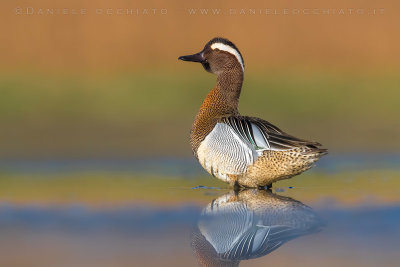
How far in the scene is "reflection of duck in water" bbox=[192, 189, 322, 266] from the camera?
19.2 feet

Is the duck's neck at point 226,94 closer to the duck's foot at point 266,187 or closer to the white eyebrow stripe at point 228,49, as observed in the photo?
the white eyebrow stripe at point 228,49

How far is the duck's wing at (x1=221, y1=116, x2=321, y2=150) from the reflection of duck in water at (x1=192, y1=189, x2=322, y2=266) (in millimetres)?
532

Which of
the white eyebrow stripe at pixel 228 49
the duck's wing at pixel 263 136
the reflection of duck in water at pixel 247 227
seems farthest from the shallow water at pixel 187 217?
the white eyebrow stripe at pixel 228 49

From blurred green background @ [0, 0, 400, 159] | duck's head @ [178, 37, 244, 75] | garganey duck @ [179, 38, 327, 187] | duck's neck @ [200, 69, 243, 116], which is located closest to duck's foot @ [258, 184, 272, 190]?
garganey duck @ [179, 38, 327, 187]

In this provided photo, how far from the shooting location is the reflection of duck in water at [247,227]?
231 inches

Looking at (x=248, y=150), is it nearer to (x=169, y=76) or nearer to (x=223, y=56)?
(x=223, y=56)

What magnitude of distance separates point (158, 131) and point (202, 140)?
399 cm

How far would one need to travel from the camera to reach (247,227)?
21.5ft

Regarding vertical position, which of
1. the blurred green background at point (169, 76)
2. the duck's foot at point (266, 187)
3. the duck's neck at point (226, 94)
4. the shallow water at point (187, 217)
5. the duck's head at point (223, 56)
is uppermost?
the duck's head at point (223, 56)

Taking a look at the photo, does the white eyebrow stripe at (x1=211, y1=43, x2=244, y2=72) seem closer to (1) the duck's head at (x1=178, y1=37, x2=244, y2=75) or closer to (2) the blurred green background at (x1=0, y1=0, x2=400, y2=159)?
(1) the duck's head at (x1=178, y1=37, x2=244, y2=75)

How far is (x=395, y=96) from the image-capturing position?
632 inches

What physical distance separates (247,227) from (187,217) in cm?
71

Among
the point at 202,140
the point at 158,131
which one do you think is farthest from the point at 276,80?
the point at 202,140

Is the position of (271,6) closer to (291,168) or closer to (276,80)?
(276,80)
